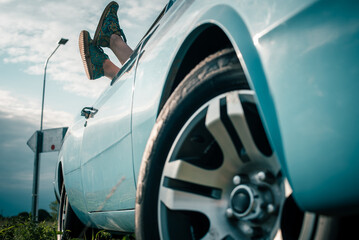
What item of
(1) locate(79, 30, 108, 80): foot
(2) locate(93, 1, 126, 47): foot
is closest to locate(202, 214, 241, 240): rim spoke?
(1) locate(79, 30, 108, 80): foot

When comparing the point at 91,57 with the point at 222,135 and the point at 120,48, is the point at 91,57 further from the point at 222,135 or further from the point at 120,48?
the point at 222,135

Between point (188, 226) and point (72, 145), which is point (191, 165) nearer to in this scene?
point (188, 226)

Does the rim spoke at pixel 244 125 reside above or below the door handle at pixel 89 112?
below

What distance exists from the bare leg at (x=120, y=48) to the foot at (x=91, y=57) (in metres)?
0.21

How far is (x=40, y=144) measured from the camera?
29.6 feet

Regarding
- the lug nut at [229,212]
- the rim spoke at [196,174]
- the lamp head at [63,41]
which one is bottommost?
the lug nut at [229,212]

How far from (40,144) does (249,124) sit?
337 inches

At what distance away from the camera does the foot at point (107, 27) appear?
16.3 ft

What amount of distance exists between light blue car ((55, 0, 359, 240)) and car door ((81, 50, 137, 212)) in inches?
1.2

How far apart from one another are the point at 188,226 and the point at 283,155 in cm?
65

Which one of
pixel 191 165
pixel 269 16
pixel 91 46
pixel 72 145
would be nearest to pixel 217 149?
pixel 191 165

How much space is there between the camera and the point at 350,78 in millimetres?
960

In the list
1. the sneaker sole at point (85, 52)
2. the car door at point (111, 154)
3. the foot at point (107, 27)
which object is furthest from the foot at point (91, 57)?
the car door at point (111, 154)

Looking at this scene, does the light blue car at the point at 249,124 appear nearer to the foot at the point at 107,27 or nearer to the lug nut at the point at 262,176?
the lug nut at the point at 262,176
